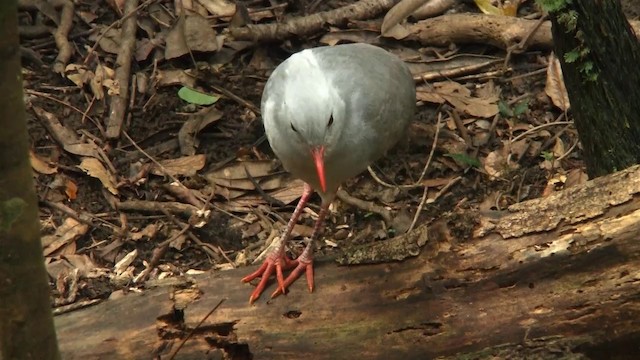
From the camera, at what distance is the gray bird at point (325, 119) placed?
14.6 ft

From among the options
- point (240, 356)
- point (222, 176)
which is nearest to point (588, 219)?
point (240, 356)

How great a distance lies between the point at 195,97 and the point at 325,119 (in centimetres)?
234

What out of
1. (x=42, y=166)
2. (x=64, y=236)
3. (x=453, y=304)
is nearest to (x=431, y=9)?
(x=42, y=166)

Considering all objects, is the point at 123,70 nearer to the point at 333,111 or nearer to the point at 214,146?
the point at 214,146

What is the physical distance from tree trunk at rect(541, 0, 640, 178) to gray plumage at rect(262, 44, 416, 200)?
1.00 meters

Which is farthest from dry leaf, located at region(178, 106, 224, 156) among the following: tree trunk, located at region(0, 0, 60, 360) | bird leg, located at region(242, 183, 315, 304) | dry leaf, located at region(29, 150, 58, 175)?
tree trunk, located at region(0, 0, 60, 360)

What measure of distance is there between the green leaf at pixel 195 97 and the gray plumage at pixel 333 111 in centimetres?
152

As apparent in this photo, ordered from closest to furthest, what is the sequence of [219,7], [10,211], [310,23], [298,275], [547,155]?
[10,211] → [298,275] → [547,155] → [310,23] → [219,7]

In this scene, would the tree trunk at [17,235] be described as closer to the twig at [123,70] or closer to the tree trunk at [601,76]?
the tree trunk at [601,76]

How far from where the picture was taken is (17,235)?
102 inches

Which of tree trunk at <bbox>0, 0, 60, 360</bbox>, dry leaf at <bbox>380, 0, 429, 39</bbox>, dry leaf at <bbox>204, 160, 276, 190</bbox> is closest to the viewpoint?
tree trunk at <bbox>0, 0, 60, 360</bbox>

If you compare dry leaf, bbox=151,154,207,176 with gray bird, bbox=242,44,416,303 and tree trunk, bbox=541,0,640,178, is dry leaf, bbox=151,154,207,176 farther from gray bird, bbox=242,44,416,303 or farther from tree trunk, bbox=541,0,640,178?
tree trunk, bbox=541,0,640,178

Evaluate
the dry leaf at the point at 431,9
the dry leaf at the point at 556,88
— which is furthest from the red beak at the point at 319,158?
the dry leaf at the point at 431,9

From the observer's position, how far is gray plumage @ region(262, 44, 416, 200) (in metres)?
4.46
